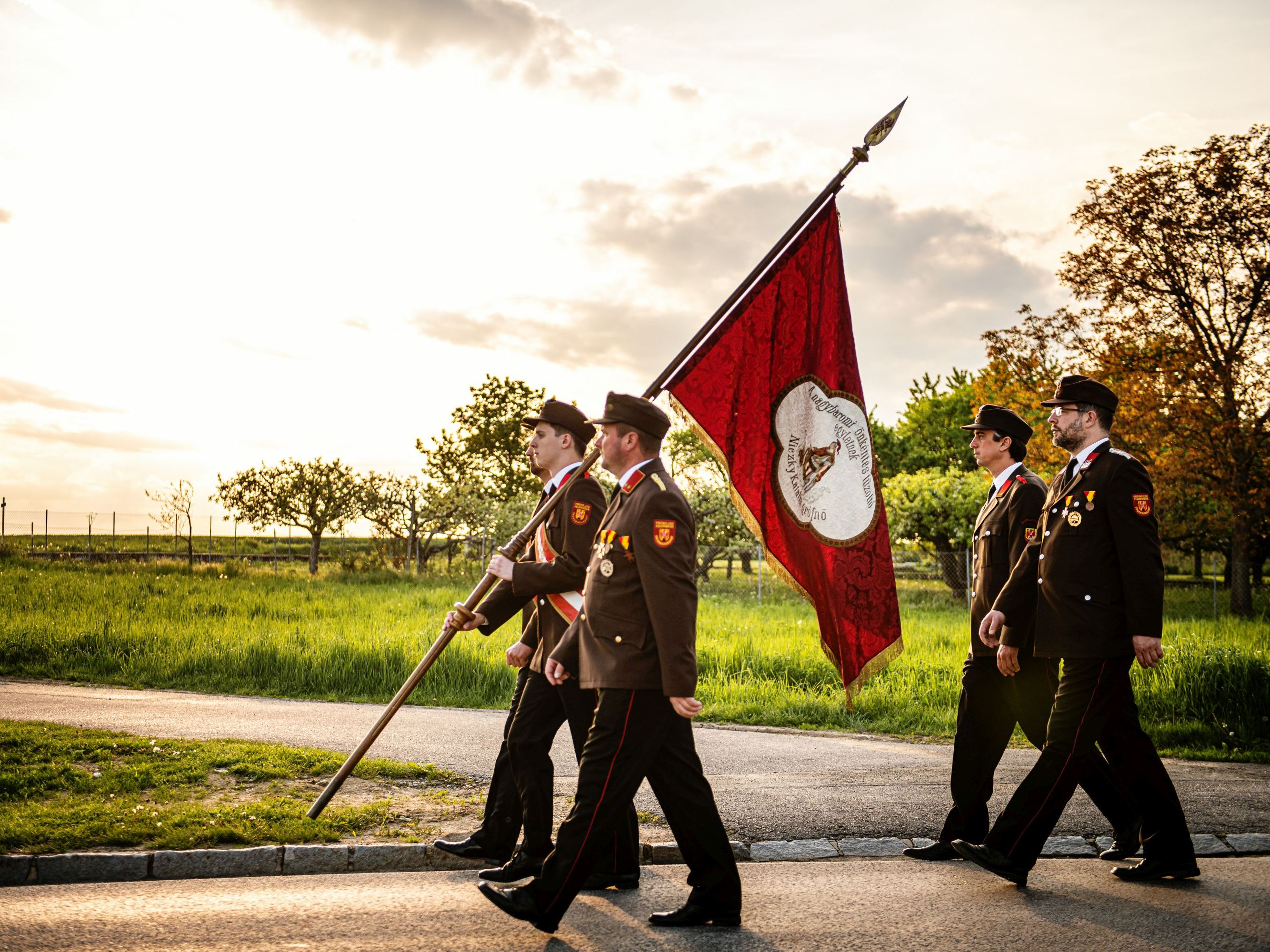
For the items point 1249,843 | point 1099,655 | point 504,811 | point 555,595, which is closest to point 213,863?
point 504,811

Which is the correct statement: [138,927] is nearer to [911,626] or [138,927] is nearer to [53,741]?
[53,741]

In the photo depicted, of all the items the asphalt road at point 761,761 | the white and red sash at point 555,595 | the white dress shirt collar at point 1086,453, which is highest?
the white dress shirt collar at point 1086,453

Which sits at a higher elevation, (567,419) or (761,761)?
(567,419)

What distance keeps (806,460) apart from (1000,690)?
1.65m

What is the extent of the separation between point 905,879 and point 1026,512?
200 centimetres

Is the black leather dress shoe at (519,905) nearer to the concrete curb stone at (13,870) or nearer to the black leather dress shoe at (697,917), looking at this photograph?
the black leather dress shoe at (697,917)

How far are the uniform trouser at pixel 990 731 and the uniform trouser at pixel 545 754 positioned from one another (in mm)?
1736

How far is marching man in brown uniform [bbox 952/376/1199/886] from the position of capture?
505 centimetres

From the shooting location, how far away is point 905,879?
5172 mm

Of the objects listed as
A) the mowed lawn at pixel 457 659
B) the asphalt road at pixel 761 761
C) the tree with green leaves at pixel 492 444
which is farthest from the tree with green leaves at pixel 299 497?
the asphalt road at pixel 761 761

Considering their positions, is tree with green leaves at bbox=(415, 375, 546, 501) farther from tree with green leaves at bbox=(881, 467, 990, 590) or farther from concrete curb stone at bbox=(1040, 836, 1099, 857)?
concrete curb stone at bbox=(1040, 836, 1099, 857)

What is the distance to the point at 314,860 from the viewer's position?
529 cm

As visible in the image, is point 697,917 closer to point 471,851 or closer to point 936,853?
point 471,851

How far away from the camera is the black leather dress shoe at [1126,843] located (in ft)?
18.0
